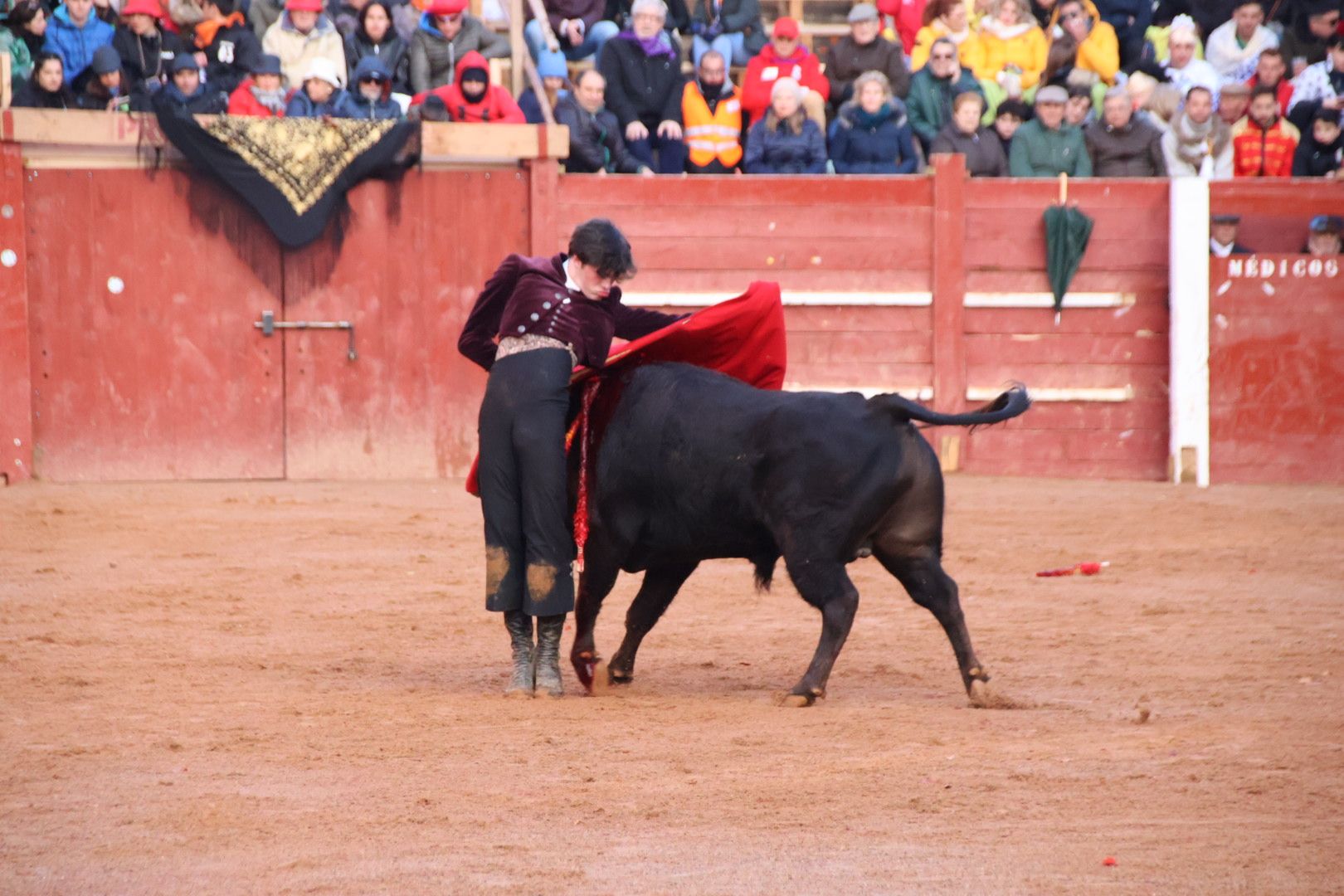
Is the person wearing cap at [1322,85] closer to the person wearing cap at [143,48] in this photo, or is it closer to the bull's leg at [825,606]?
the person wearing cap at [143,48]

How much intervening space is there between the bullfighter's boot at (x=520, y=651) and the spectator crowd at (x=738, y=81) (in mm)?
6624

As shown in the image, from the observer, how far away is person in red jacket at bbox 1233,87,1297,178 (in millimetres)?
12344

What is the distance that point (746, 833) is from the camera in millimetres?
3797

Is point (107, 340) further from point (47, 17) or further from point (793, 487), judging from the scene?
point (793, 487)

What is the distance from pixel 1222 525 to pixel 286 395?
234 inches

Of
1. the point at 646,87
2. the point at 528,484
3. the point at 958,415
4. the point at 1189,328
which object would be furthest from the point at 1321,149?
the point at 528,484

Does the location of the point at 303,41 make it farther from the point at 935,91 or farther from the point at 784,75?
the point at 935,91

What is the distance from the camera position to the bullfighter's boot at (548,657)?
547 cm

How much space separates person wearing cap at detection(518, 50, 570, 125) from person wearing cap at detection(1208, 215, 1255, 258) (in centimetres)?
451

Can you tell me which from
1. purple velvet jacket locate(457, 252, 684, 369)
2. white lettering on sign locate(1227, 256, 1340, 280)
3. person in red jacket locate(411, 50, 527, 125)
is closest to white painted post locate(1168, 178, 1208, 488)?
white lettering on sign locate(1227, 256, 1340, 280)

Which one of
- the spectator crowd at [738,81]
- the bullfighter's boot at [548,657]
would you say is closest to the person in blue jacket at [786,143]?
the spectator crowd at [738,81]

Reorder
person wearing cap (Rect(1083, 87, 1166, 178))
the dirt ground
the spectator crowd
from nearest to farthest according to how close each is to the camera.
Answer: the dirt ground
the spectator crowd
person wearing cap (Rect(1083, 87, 1166, 178))

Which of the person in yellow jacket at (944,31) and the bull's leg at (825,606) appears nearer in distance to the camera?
the bull's leg at (825,606)

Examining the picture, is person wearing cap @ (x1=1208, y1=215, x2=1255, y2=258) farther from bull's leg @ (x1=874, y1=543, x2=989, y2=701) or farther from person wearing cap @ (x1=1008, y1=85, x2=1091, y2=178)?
bull's leg @ (x1=874, y1=543, x2=989, y2=701)
